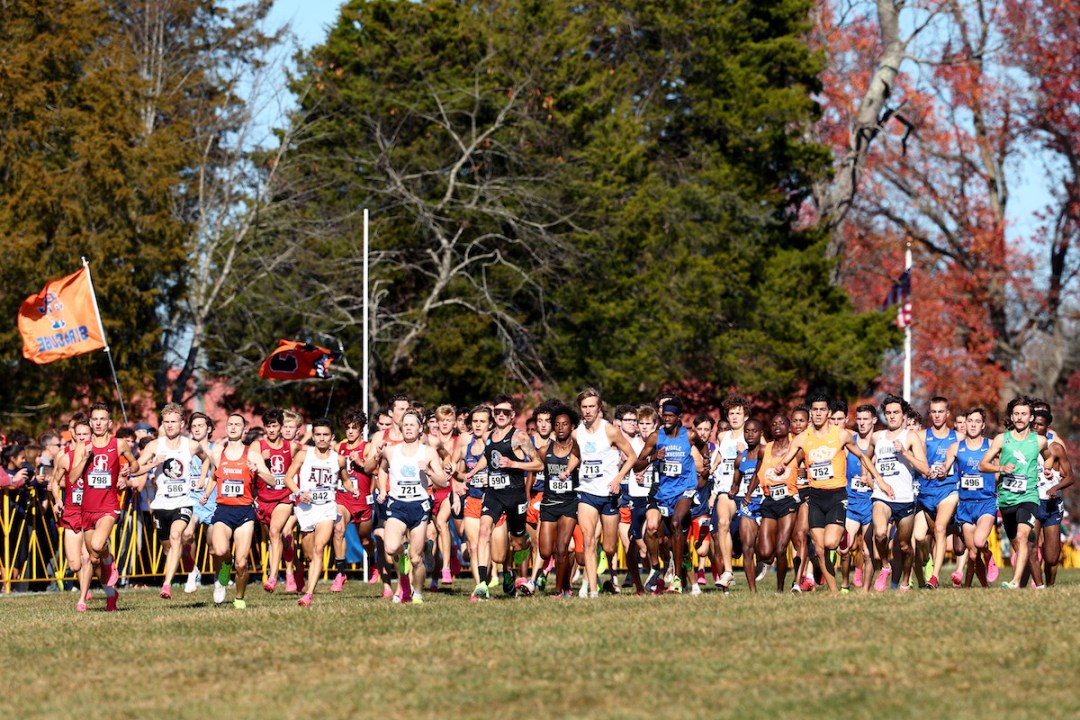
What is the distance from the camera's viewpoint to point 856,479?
715 inches

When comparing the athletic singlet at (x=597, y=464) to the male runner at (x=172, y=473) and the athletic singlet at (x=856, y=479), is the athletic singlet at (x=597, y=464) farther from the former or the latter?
the male runner at (x=172, y=473)

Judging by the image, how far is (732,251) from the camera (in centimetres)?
4166

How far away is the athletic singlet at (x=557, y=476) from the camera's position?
56.5 feet

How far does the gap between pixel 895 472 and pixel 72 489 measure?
8249mm

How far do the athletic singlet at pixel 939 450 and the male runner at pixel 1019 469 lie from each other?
0.40 metres

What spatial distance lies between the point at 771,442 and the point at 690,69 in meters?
25.5

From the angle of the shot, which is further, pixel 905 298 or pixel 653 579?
pixel 905 298

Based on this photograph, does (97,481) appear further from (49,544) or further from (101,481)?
(49,544)

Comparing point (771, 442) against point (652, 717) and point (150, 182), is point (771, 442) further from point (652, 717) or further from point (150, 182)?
point (150, 182)

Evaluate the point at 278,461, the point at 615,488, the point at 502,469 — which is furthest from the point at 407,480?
the point at 278,461

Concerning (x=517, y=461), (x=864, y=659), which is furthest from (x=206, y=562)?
(x=864, y=659)

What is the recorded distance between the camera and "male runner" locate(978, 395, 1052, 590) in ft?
59.4

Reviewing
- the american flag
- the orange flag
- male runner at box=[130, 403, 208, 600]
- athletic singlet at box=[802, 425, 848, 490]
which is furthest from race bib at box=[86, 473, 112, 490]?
the american flag

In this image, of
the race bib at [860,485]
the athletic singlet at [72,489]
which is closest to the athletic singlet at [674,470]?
the race bib at [860,485]
